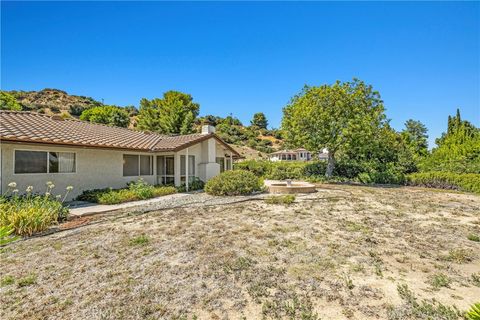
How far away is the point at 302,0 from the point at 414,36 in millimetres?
6689

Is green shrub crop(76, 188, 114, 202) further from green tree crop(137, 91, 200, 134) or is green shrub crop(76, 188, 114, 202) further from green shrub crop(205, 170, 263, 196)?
green tree crop(137, 91, 200, 134)

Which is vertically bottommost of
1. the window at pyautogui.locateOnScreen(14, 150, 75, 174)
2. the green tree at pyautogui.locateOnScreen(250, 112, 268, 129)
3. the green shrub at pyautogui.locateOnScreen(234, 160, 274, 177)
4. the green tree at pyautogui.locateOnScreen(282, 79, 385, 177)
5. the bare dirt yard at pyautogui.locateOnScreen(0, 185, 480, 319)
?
the bare dirt yard at pyautogui.locateOnScreen(0, 185, 480, 319)

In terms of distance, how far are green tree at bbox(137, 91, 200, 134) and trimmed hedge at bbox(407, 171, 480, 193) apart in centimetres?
3271

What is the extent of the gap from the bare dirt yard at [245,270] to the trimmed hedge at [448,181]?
11.3 meters

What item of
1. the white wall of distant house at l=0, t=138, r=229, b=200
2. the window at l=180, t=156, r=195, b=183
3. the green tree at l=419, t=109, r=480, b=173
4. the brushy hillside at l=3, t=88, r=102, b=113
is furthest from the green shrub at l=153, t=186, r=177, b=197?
the brushy hillside at l=3, t=88, r=102, b=113

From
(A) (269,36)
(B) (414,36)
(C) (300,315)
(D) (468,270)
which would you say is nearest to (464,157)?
(B) (414,36)

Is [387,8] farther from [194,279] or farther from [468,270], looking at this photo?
[194,279]

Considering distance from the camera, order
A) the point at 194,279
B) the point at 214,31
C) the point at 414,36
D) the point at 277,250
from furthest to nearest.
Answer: the point at 214,31 < the point at 414,36 < the point at 277,250 < the point at 194,279

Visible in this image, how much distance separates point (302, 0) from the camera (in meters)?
11.8

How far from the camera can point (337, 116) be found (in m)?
21.2

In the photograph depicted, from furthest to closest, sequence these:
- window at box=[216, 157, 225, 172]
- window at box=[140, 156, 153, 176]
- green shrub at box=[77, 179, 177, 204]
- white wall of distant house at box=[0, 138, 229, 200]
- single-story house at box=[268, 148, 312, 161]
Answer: single-story house at box=[268, 148, 312, 161], window at box=[216, 157, 225, 172], window at box=[140, 156, 153, 176], green shrub at box=[77, 179, 177, 204], white wall of distant house at box=[0, 138, 229, 200]

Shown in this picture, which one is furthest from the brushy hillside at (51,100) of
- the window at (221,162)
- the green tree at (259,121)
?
the window at (221,162)

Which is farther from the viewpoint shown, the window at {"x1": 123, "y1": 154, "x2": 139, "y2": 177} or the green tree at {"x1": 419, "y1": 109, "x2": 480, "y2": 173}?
the green tree at {"x1": 419, "y1": 109, "x2": 480, "y2": 173}

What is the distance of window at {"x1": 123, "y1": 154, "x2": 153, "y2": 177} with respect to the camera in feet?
50.3
